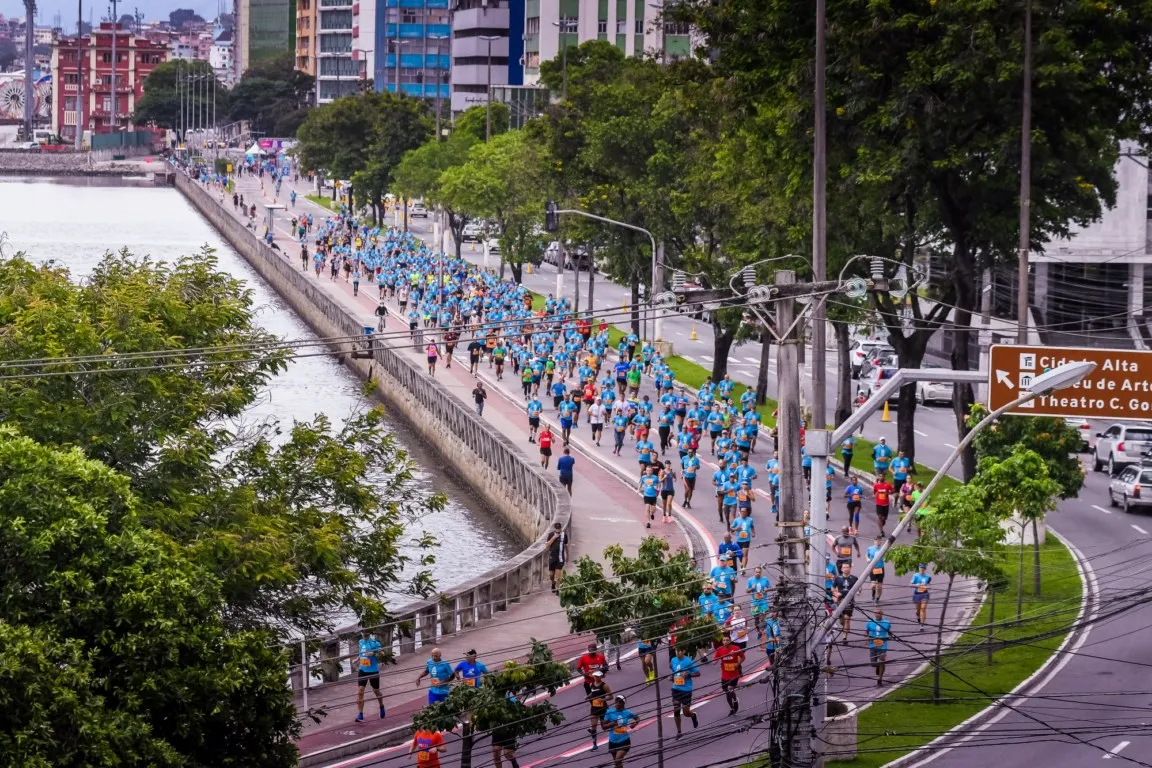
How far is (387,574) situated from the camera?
28312 mm

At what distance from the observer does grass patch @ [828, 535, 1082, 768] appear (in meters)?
25.3

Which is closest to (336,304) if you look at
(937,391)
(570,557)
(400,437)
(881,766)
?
(400,437)

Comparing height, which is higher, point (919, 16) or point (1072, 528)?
point (919, 16)

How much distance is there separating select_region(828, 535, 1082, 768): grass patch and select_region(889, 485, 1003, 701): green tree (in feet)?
2.02

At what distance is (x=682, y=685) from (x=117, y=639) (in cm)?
847

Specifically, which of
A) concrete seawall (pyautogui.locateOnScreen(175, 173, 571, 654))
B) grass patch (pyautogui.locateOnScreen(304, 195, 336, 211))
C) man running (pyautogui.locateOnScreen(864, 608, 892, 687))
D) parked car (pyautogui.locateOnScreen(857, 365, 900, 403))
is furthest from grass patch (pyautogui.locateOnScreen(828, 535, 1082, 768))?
grass patch (pyautogui.locateOnScreen(304, 195, 336, 211))

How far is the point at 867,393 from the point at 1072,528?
16.8 meters

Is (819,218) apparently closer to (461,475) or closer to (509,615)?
(509,615)

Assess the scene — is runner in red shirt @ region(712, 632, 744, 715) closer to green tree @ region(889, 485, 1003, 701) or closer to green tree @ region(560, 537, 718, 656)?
green tree @ region(560, 537, 718, 656)

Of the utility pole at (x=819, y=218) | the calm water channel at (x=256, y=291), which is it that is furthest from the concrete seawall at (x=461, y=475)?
the utility pole at (x=819, y=218)

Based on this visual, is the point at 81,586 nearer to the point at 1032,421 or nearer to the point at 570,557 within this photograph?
the point at 570,557

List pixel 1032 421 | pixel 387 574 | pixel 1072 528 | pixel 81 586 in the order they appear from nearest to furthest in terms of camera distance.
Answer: pixel 81 586 → pixel 387 574 → pixel 1032 421 → pixel 1072 528

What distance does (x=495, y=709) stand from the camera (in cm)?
2158

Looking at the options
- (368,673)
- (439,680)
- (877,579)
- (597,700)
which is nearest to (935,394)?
(877,579)
